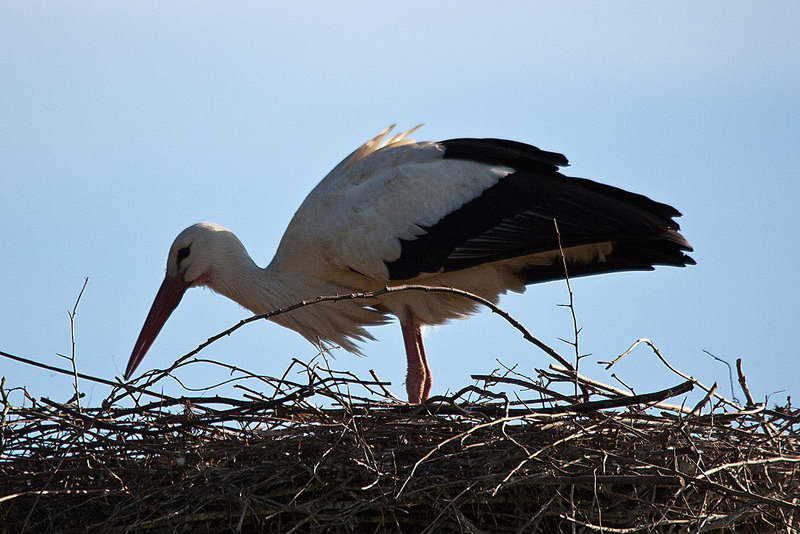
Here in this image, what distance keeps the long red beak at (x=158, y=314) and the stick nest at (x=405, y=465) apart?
182cm

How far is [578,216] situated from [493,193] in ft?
1.56

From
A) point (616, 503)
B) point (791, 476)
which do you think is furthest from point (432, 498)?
point (791, 476)

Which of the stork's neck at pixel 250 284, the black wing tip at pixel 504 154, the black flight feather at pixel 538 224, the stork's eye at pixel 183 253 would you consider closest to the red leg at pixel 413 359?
the black flight feather at pixel 538 224

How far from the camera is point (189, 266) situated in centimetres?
560

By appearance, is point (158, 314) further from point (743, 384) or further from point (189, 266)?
point (743, 384)

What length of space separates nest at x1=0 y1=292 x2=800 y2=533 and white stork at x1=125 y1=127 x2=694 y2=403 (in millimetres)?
1570

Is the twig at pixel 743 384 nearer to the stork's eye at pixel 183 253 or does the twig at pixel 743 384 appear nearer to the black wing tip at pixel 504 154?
the black wing tip at pixel 504 154

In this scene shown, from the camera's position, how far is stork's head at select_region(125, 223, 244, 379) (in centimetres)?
555

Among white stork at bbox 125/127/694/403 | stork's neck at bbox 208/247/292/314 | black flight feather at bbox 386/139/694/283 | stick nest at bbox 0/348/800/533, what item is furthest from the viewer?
stork's neck at bbox 208/247/292/314

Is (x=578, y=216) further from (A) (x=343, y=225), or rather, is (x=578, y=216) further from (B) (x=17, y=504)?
(B) (x=17, y=504)

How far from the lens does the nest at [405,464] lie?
3.11 meters

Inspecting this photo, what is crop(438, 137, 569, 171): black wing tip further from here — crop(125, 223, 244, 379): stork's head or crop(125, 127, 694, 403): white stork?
crop(125, 223, 244, 379): stork's head

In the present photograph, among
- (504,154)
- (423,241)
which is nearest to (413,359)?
(423,241)

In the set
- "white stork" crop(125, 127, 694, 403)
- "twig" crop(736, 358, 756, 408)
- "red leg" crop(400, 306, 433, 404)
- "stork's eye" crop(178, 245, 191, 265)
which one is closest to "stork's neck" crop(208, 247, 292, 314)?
"white stork" crop(125, 127, 694, 403)
